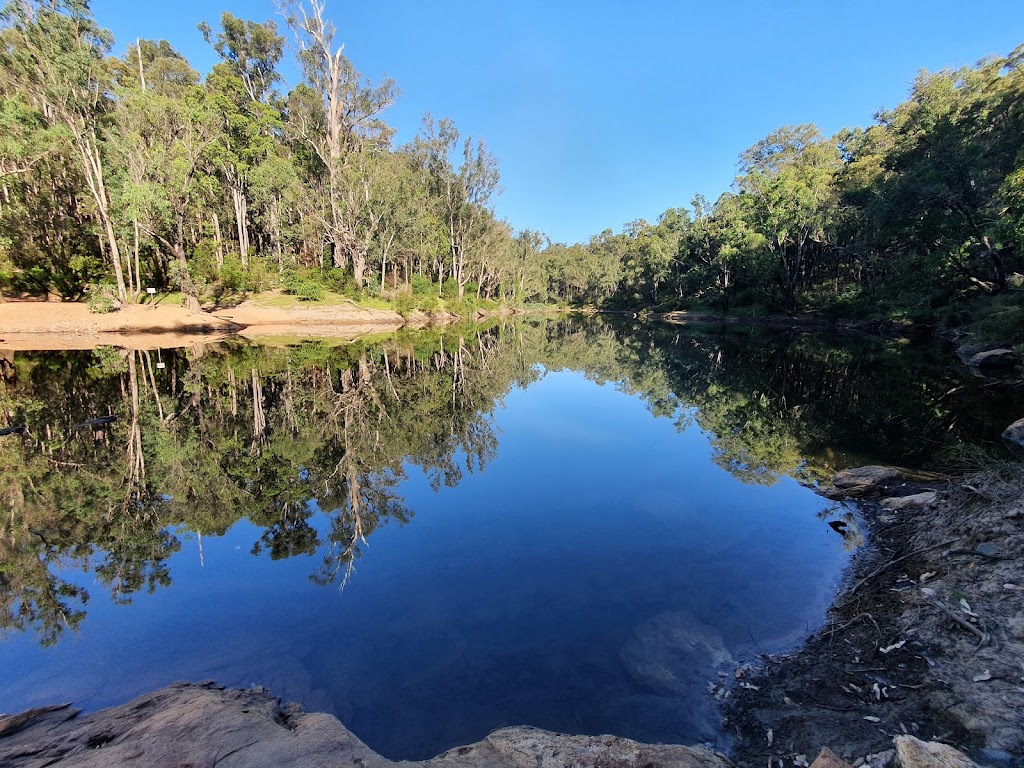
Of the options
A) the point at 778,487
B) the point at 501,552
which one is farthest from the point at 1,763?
the point at 778,487

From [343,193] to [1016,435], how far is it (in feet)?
155

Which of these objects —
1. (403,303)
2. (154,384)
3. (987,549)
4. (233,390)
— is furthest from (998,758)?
(403,303)

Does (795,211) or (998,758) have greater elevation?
(795,211)

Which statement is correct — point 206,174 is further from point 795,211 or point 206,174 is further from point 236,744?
point 795,211

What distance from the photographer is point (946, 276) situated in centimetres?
3222

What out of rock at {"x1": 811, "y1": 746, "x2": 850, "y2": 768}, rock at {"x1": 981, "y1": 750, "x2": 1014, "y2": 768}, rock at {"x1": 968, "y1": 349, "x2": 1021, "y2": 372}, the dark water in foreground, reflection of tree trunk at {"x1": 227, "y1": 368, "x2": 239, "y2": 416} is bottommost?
the dark water in foreground

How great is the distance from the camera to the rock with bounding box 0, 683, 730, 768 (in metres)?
2.80

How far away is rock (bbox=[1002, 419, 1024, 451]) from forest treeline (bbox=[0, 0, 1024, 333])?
14994 mm

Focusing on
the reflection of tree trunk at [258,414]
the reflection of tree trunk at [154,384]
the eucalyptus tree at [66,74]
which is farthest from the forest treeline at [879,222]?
the eucalyptus tree at [66,74]

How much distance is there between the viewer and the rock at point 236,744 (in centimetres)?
280

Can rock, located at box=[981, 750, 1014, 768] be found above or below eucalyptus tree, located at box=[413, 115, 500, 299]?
below

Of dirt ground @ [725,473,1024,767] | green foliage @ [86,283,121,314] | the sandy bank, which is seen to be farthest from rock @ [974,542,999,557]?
green foliage @ [86,283,121,314]

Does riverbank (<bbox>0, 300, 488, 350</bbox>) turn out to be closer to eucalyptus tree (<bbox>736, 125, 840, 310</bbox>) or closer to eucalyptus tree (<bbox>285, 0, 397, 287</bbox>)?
eucalyptus tree (<bbox>285, 0, 397, 287</bbox>)

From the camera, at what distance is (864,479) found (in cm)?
924
